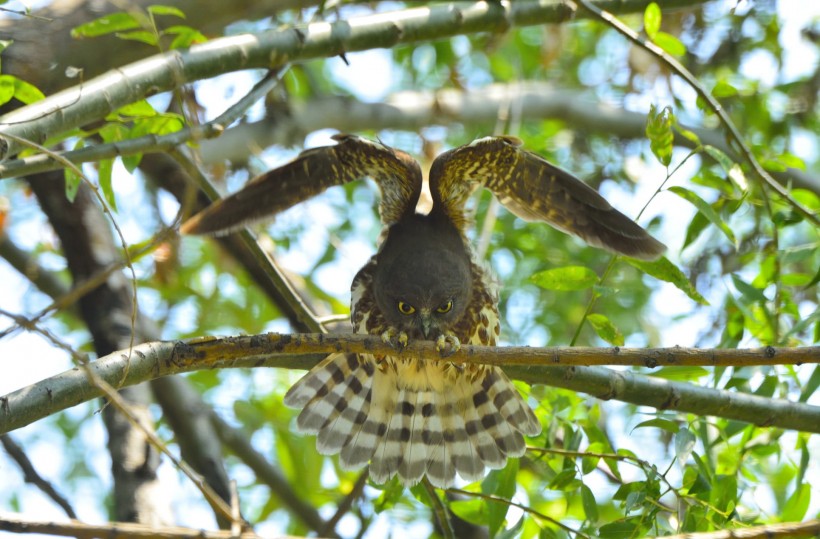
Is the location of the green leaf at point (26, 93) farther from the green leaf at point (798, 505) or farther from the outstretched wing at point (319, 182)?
the green leaf at point (798, 505)

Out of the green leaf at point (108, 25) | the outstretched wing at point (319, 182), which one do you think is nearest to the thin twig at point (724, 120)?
the outstretched wing at point (319, 182)

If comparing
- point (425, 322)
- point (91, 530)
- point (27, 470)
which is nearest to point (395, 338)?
point (425, 322)

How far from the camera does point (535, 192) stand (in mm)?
4898

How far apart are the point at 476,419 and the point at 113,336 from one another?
2084mm

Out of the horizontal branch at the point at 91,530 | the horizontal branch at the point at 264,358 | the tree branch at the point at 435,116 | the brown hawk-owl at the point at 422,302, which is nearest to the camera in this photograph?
the horizontal branch at the point at 91,530

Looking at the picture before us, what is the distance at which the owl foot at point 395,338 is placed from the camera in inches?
145

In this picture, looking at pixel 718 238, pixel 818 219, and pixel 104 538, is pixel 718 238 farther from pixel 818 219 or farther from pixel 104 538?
pixel 104 538

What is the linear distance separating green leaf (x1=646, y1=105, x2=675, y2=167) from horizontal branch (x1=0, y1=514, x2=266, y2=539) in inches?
96.0

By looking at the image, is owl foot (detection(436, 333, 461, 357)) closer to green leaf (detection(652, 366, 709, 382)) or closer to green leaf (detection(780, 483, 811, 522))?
green leaf (detection(652, 366, 709, 382))

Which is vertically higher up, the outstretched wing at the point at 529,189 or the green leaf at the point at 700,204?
the outstretched wing at the point at 529,189

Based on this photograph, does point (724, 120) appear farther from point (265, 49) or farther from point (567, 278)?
point (265, 49)

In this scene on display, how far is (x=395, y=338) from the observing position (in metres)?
4.06

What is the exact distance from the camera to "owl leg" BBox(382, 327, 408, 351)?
3.68m

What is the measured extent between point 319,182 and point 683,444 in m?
2.33
